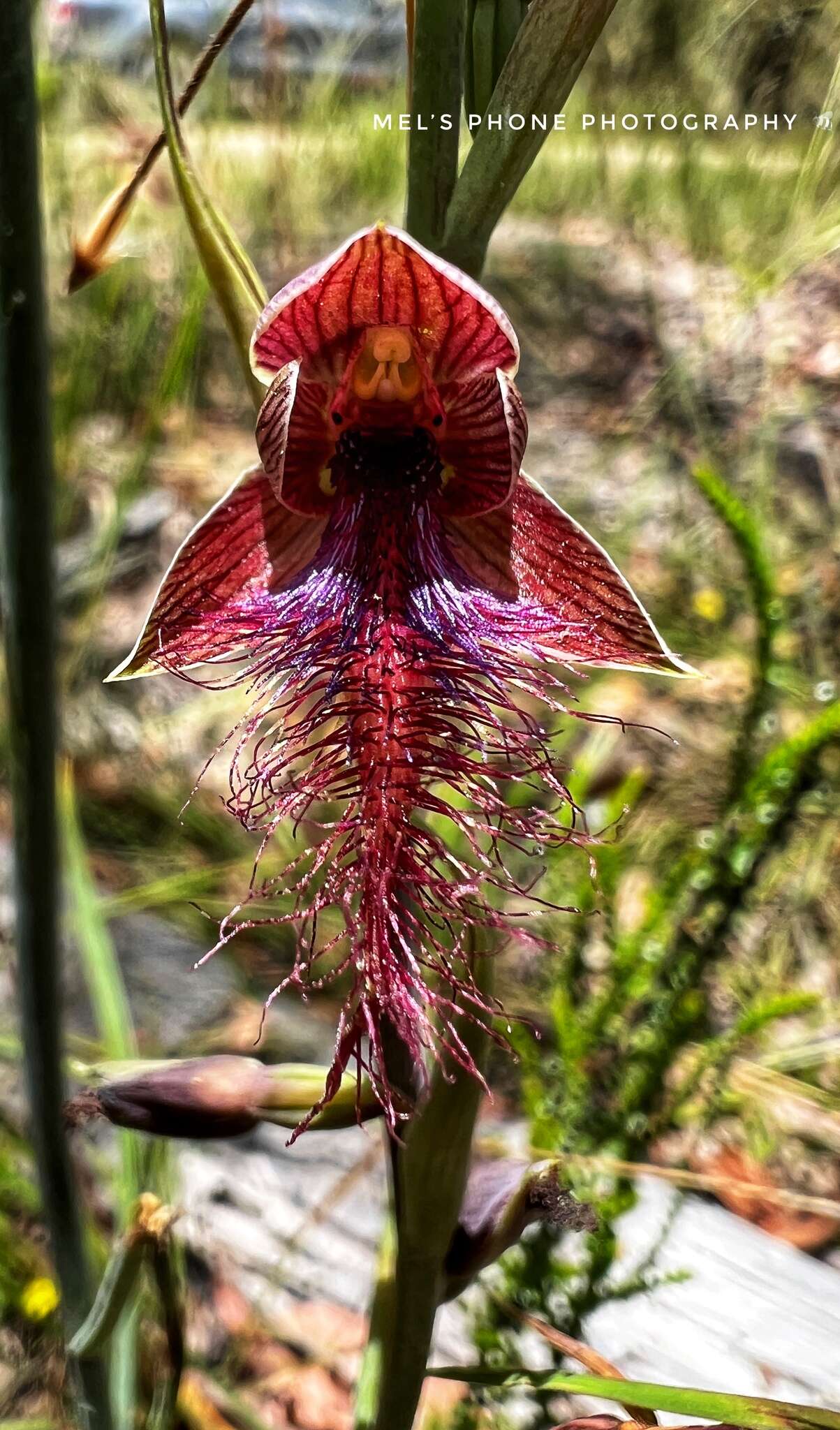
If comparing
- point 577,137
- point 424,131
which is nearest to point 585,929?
point 424,131

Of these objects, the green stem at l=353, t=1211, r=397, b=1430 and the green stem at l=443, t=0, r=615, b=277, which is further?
the green stem at l=353, t=1211, r=397, b=1430

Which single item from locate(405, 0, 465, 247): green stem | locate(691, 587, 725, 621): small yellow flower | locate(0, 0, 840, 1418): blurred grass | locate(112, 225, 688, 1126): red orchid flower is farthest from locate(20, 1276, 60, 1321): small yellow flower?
locate(691, 587, 725, 621): small yellow flower

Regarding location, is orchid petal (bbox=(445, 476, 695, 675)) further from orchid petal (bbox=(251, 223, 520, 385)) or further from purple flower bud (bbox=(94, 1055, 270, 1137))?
purple flower bud (bbox=(94, 1055, 270, 1137))

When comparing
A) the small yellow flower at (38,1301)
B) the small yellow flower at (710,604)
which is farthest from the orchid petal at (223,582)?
the small yellow flower at (710,604)

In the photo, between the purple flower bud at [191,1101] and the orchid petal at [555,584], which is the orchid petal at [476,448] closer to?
the orchid petal at [555,584]

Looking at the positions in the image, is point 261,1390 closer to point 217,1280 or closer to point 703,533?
point 217,1280

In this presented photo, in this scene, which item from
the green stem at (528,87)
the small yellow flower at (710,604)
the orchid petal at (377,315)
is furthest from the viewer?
the small yellow flower at (710,604)

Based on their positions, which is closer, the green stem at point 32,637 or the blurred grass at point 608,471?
the green stem at point 32,637
